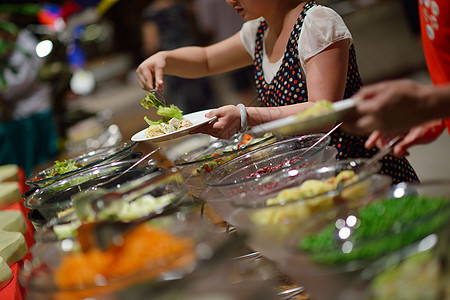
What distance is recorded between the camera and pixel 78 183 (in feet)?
5.43

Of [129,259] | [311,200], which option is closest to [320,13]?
[311,200]

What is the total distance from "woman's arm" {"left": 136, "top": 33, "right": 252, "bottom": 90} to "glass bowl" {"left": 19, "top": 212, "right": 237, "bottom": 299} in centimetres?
123

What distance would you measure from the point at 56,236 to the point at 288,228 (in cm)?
51

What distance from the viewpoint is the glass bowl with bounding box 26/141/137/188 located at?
1.73 metres

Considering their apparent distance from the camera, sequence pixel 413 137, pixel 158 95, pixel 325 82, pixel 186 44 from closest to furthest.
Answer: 1. pixel 413 137
2. pixel 325 82
3. pixel 158 95
4. pixel 186 44

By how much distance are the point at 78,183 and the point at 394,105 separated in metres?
1.14

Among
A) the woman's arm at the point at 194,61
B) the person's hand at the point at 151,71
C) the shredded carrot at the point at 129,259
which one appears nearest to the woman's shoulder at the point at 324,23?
the woman's arm at the point at 194,61

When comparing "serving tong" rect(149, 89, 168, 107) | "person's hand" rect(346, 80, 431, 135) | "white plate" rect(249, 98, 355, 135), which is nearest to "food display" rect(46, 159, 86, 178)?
"serving tong" rect(149, 89, 168, 107)

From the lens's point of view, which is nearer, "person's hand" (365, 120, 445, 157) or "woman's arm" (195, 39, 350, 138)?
"person's hand" (365, 120, 445, 157)

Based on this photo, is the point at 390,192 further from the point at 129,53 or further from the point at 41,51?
the point at 129,53

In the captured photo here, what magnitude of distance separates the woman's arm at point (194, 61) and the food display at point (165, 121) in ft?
0.82

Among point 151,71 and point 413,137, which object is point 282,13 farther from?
point 413,137

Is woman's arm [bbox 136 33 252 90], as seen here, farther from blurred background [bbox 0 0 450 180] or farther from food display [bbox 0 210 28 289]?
blurred background [bbox 0 0 450 180]

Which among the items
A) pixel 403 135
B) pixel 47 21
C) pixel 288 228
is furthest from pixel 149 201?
pixel 47 21
